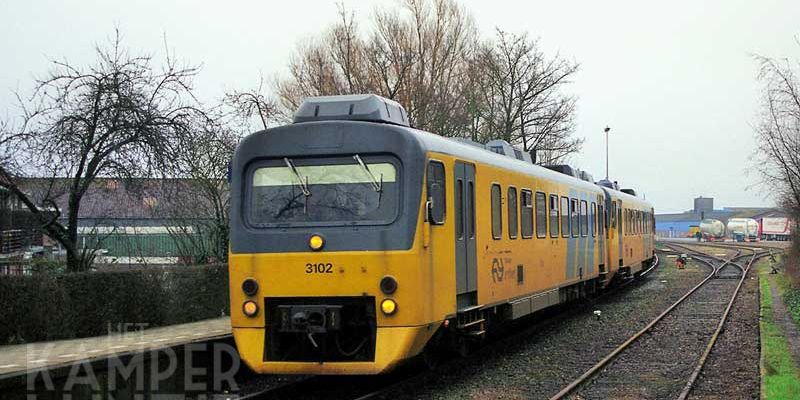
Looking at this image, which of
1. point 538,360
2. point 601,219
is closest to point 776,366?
point 538,360

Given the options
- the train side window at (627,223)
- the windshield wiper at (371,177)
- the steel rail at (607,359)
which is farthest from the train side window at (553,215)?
the train side window at (627,223)

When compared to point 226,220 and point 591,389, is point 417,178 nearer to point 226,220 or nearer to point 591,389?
point 591,389

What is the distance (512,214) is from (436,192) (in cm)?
344

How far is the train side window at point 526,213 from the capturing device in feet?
45.7

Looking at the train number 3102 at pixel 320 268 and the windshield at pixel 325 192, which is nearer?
the train number 3102 at pixel 320 268

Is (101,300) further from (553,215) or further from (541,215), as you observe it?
(553,215)

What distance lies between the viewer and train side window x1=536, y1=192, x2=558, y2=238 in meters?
15.0

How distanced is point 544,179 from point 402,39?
15177 millimetres

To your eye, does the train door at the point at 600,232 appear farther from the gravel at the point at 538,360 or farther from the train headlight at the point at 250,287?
the train headlight at the point at 250,287

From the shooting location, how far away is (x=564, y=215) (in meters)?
17.3

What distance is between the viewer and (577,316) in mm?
19391

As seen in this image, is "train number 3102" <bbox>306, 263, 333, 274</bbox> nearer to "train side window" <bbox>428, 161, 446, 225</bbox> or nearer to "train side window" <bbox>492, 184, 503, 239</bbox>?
"train side window" <bbox>428, 161, 446, 225</bbox>

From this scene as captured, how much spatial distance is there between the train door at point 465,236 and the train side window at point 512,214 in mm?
1836

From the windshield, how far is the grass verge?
4.60m
